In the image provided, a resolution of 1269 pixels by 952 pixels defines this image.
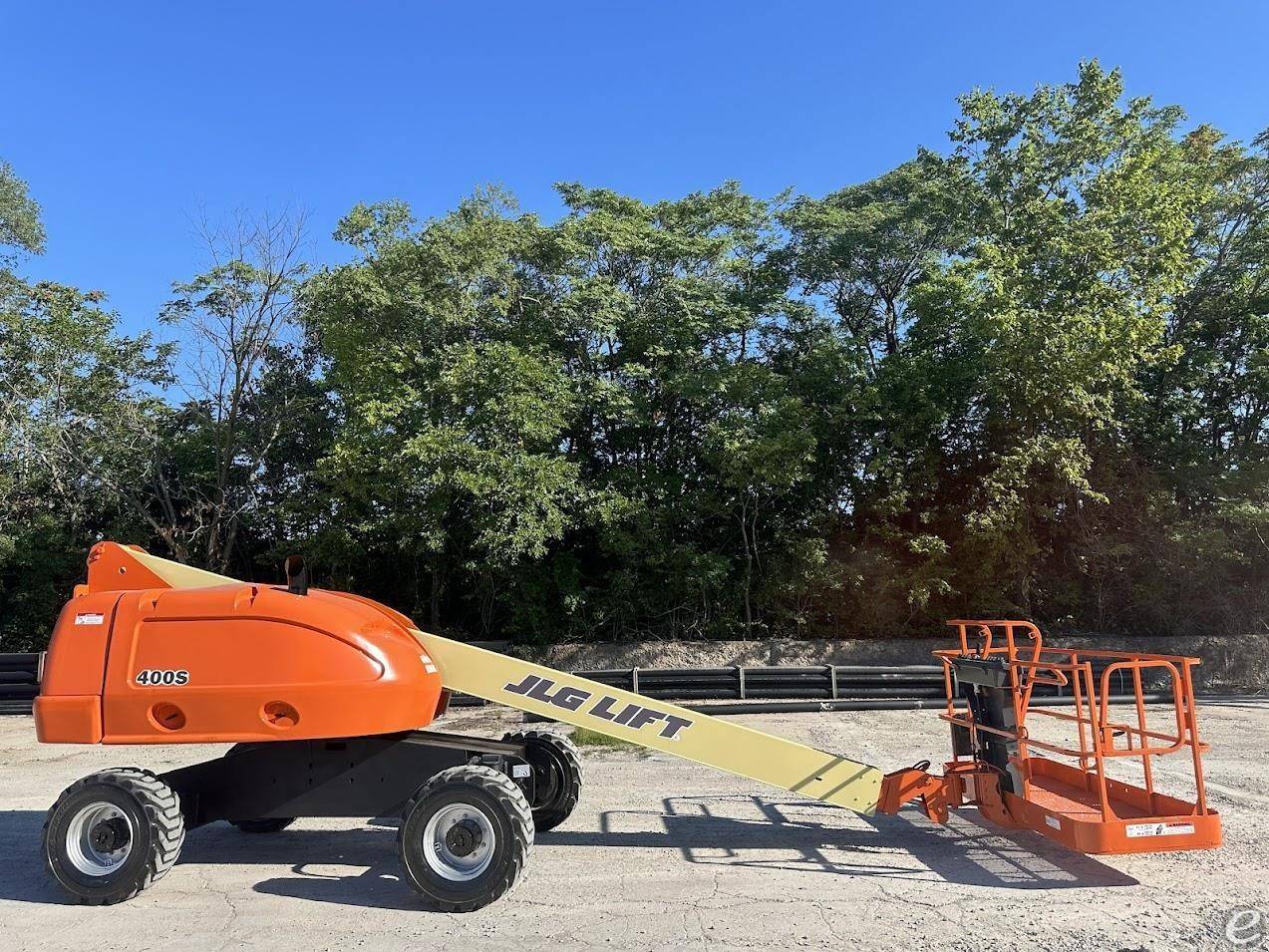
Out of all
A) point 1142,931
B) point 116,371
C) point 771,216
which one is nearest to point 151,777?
point 1142,931

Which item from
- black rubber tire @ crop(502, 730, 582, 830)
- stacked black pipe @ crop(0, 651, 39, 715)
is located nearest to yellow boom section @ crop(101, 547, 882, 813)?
black rubber tire @ crop(502, 730, 582, 830)

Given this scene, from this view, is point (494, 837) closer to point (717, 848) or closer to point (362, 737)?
point (362, 737)

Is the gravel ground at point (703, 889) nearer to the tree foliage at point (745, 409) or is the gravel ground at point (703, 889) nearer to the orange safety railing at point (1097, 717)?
the orange safety railing at point (1097, 717)

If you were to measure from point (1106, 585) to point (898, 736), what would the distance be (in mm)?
10463

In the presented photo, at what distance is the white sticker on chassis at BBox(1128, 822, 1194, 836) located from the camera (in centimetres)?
510

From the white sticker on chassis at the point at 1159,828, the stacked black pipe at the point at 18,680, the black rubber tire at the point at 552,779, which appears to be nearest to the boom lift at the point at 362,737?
the white sticker on chassis at the point at 1159,828

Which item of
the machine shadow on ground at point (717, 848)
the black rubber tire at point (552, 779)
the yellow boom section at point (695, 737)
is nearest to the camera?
the machine shadow on ground at point (717, 848)

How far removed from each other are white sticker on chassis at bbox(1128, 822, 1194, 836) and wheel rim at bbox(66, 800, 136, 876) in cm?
610

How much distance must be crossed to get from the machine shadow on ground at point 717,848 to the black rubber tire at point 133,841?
26cm

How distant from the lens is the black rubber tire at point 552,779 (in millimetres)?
6719

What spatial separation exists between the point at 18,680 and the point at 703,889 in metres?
14.0

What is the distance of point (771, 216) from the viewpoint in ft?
66.9

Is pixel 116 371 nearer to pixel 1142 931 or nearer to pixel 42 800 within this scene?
pixel 42 800

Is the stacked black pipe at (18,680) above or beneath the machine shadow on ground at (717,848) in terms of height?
above
